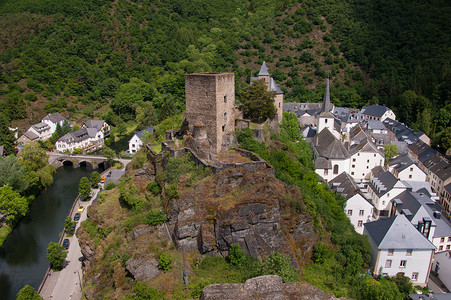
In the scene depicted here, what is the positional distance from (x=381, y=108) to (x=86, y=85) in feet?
217

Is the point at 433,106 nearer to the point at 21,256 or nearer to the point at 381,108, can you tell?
the point at 381,108

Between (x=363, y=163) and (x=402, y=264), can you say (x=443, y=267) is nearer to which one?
(x=402, y=264)

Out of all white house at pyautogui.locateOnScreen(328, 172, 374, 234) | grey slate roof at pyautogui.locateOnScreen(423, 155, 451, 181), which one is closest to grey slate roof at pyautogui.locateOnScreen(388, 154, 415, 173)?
grey slate roof at pyautogui.locateOnScreen(423, 155, 451, 181)

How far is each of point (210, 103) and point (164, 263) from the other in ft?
38.2

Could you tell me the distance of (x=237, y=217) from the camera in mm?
20766

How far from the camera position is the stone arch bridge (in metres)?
56.2

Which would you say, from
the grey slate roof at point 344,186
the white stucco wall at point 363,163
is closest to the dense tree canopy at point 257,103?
the grey slate roof at point 344,186

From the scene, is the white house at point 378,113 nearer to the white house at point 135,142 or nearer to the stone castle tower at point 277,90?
the stone castle tower at point 277,90

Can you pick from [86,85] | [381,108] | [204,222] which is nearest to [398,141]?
[381,108]

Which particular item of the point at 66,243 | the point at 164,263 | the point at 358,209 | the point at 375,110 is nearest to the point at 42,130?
the point at 66,243

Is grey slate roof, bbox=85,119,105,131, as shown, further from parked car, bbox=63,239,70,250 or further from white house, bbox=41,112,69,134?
parked car, bbox=63,239,70,250

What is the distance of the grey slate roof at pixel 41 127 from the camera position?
216ft

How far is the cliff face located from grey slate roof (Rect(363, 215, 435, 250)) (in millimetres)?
9059

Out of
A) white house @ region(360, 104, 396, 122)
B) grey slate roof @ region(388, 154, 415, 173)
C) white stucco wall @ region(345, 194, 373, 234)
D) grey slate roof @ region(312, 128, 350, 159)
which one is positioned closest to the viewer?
white stucco wall @ region(345, 194, 373, 234)
